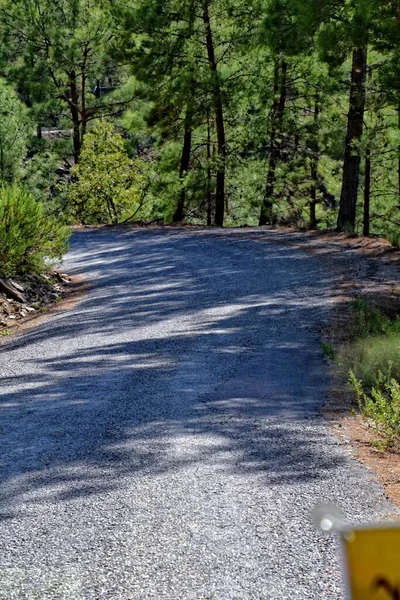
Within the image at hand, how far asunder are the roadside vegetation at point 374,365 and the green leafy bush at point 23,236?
7.64 metres

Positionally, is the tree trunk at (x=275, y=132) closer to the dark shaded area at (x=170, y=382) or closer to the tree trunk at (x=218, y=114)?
the tree trunk at (x=218, y=114)

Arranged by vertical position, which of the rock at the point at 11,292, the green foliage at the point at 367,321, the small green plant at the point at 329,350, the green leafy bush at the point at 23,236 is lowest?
the rock at the point at 11,292

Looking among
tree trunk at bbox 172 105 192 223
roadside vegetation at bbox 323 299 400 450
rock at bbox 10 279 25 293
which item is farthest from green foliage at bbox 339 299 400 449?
tree trunk at bbox 172 105 192 223

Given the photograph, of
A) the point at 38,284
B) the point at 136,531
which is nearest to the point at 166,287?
the point at 38,284

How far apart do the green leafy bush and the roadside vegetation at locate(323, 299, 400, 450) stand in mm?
7639

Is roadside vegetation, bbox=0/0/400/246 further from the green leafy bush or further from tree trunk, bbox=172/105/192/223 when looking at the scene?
the green leafy bush

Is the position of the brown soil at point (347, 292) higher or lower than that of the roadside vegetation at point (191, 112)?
lower

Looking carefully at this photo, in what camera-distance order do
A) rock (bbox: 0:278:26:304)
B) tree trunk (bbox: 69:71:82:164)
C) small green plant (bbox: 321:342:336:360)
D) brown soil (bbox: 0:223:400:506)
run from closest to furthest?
1. brown soil (bbox: 0:223:400:506)
2. small green plant (bbox: 321:342:336:360)
3. rock (bbox: 0:278:26:304)
4. tree trunk (bbox: 69:71:82:164)

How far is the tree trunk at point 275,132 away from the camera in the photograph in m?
30.2

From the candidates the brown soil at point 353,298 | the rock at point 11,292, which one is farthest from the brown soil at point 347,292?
the rock at point 11,292

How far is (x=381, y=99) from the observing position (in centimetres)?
1873

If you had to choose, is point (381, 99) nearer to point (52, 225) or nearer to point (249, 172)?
point (52, 225)

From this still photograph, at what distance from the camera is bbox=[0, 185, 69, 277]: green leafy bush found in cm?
1728

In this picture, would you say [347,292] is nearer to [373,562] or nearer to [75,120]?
[373,562]
